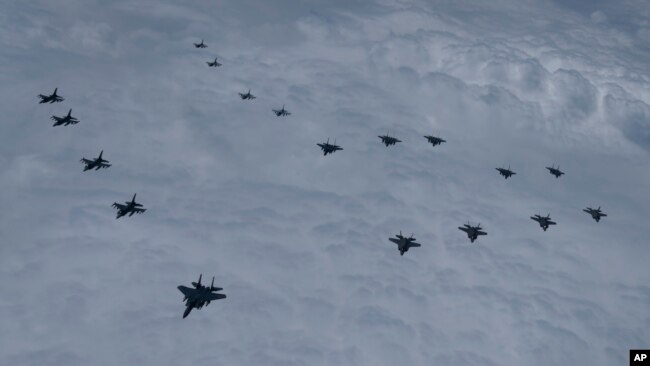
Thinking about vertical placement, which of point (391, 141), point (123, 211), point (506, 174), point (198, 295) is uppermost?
point (391, 141)

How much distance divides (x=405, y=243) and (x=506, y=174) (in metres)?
41.7

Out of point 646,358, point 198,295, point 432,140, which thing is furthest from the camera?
point 432,140

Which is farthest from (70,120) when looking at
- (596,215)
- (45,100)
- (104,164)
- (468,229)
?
(596,215)

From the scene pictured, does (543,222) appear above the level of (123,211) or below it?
above

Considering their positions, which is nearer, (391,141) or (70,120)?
(391,141)

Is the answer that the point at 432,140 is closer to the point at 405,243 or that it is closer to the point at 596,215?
the point at 405,243

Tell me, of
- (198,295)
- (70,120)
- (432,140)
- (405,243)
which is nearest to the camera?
(198,295)

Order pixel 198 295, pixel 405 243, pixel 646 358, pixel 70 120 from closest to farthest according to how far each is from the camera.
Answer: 1. pixel 646 358
2. pixel 198 295
3. pixel 405 243
4. pixel 70 120

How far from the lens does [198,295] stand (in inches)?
4166

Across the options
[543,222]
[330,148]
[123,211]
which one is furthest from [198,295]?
[543,222]

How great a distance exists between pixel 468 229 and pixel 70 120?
140 meters

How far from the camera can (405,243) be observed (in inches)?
4653

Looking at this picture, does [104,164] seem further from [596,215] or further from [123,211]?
[596,215]

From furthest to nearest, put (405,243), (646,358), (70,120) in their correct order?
(70,120), (405,243), (646,358)
